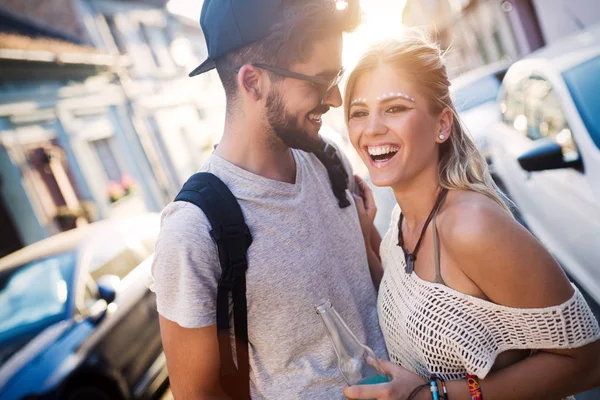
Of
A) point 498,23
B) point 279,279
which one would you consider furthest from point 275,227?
point 498,23

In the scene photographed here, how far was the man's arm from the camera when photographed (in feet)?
4.60

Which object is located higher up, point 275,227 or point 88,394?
point 275,227

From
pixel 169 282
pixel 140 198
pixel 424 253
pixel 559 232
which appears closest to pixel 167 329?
pixel 169 282

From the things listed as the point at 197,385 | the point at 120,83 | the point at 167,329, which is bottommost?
the point at 197,385

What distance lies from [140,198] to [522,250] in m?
13.9

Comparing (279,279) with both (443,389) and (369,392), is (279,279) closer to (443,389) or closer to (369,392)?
(369,392)

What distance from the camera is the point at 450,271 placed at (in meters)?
1.41

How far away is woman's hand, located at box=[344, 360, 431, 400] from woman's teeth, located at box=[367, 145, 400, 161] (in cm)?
75

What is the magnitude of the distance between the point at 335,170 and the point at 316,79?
41 centimetres

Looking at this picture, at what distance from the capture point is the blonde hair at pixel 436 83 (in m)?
1.62

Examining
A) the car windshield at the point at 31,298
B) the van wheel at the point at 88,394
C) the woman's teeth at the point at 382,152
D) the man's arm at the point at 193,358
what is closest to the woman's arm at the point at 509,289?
the woman's teeth at the point at 382,152

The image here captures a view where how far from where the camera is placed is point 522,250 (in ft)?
4.09

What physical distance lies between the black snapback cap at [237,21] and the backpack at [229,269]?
0.63 metres

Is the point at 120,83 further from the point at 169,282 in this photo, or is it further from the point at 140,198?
the point at 169,282
